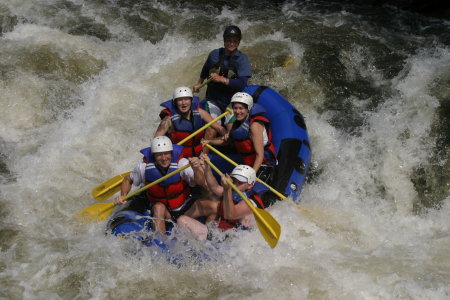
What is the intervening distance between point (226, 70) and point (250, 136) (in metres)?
1.01

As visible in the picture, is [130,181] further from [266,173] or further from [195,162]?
[266,173]

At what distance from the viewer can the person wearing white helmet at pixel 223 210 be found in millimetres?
4242

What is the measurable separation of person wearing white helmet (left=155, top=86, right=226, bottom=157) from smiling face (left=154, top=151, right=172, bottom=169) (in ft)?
2.44

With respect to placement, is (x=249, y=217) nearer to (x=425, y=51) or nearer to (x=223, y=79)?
(x=223, y=79)

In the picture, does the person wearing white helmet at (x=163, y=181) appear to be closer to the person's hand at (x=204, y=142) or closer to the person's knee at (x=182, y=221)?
the person's knee at (x=182, y=221)

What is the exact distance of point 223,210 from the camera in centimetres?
438

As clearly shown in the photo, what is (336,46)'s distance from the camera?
7.62 meters

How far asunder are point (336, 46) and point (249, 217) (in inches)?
160

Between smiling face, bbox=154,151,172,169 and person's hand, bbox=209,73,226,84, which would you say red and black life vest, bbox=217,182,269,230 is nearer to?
smiling face, bbox=154,151,172,169

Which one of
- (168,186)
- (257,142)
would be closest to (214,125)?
(257,142)

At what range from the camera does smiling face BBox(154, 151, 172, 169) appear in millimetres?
4477

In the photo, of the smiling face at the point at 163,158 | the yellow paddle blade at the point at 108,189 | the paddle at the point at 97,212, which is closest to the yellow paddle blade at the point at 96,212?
the paddle at the point at 97,212

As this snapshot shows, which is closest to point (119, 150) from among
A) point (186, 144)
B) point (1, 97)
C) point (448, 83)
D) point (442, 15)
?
point (186, 144)

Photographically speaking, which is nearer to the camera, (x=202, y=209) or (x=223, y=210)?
(x=223, y=210)
